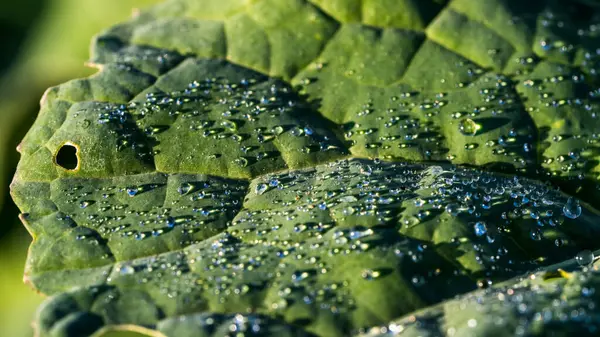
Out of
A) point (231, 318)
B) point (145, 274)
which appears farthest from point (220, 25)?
point (231, 318)

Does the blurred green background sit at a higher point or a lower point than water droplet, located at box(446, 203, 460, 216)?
higher

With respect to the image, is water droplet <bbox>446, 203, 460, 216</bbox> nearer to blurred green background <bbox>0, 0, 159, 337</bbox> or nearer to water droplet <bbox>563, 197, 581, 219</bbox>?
water droplet <bbox>563, 197, 581, 219</bbox>

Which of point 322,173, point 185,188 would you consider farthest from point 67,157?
point 322,173

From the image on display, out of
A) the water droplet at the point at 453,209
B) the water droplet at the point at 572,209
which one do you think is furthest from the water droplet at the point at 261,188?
the water droplet at the point at 572,209

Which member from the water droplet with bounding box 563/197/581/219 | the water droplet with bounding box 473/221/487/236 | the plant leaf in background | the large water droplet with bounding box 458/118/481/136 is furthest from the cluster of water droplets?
the water droplet with bounding box 563/197/581/219

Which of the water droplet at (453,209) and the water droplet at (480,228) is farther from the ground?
the water droplet at (453,209)

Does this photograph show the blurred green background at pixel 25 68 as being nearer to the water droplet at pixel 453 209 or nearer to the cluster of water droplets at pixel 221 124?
the cluster of water droplets at pixel 221 124

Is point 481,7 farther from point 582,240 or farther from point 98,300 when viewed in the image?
point 98,300
